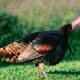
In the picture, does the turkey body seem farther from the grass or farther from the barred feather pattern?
the grass

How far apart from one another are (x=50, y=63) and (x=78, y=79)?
0.81 metres

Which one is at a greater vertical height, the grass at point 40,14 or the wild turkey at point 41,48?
the wild turkey at point 41,48

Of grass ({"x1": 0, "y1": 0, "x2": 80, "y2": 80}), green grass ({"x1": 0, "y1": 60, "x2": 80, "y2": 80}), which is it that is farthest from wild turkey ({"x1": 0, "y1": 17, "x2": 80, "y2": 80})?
grass ({"x1": 0, "y1": 0, "x2": 80, "y2": 80})

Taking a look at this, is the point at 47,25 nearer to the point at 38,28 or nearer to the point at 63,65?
the point at 38,28

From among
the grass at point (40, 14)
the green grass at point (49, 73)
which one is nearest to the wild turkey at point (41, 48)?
the green grass at point (49, 73)

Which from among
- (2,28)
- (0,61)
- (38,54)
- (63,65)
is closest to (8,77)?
(38,54)

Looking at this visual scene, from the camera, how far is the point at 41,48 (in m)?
9.55

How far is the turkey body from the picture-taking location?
31.3 feet

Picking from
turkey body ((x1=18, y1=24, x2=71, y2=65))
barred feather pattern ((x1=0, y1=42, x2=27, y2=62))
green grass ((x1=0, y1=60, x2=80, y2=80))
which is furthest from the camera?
green grass ((x1=0, y1=60, x2=80, y2=80))

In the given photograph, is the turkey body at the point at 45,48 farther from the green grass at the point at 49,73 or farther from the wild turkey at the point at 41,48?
the green grass at the point at 49,73

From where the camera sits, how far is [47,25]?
749 inches

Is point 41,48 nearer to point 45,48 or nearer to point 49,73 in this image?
point 45,48

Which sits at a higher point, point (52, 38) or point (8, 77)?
point (52, 38)

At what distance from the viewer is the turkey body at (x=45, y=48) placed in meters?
9.54
